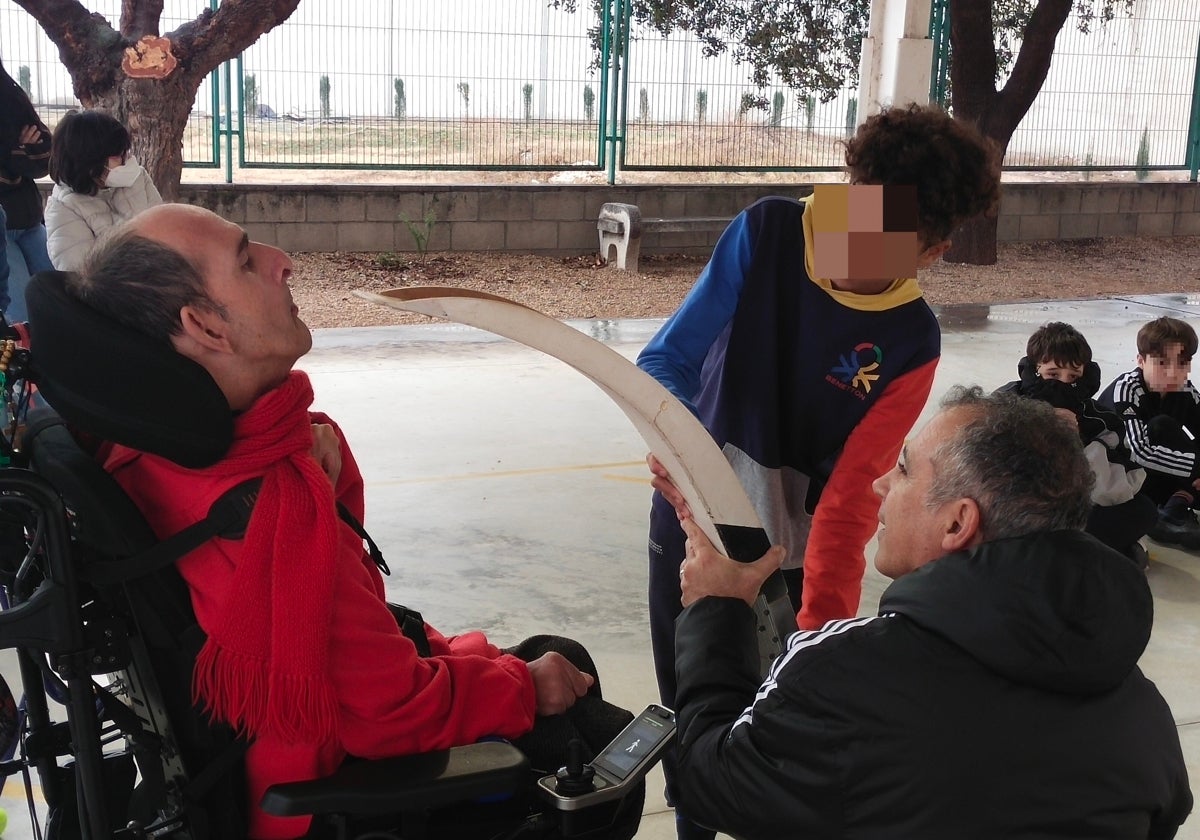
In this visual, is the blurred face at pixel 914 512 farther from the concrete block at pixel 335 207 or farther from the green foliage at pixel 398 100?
the green foliage at pixel 398 100

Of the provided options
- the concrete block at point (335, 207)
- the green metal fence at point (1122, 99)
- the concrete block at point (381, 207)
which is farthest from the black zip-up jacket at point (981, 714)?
the green metal fence at point (1122, 99)

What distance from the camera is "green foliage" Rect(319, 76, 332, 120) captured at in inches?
411

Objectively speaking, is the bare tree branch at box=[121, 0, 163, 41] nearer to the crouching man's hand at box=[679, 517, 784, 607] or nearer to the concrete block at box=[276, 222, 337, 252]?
the concrete block at box=[276, 222, 337, 252]

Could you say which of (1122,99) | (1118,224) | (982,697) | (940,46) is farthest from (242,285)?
(1122,99)

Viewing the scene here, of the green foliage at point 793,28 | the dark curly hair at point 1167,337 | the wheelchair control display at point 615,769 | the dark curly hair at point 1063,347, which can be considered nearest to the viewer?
the wheelchair control display at point 615,769

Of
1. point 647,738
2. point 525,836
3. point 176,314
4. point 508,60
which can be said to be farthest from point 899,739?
point 508,60

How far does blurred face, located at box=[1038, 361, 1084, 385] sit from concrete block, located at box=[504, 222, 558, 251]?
7.36m

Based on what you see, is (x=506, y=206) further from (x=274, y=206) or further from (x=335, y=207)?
(x=274, y=206)

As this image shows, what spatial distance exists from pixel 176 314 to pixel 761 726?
2.94ft

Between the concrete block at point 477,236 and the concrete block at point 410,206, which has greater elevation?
the concrete block at point 410,206

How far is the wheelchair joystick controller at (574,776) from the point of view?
5.39 ft

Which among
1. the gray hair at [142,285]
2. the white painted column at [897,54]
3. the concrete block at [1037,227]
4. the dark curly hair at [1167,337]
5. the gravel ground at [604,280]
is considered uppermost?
the white painted column at [897,54]

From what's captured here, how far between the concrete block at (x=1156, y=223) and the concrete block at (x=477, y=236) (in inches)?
286

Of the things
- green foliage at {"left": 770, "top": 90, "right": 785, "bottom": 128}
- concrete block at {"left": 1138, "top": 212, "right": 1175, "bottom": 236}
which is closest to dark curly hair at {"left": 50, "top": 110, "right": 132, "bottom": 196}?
green foliage at {"left": 770, "top": 90, "right": 785, "bottom": 128}
